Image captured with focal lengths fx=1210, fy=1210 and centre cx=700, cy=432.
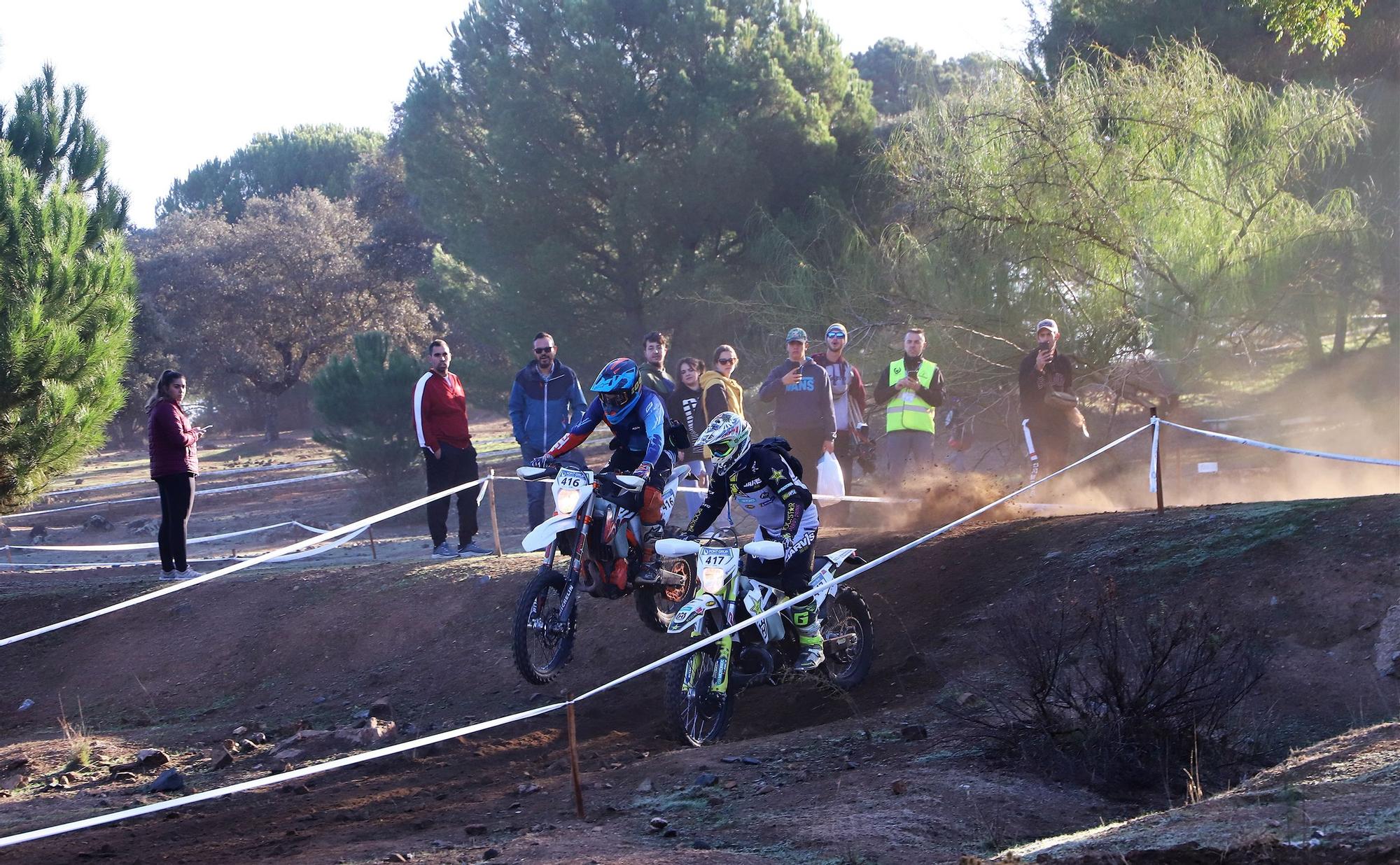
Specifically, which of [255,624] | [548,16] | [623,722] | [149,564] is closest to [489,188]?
Result: [548,16]

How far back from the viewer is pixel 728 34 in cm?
2655

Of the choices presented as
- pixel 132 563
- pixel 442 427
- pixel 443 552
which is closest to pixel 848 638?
pixel 442 427

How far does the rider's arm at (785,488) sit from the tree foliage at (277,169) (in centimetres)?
5768

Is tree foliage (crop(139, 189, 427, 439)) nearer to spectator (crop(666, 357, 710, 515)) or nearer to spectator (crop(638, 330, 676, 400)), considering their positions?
spectator (crop(638, 330, 676, 400))

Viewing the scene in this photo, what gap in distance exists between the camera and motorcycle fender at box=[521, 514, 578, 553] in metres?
7.69

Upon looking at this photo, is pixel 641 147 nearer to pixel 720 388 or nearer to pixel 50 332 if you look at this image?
pixel 50 332

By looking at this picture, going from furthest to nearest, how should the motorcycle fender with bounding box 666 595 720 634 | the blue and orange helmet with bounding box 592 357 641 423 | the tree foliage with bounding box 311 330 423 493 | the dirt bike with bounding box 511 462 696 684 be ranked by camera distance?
1. the tree foliage with bounding box 311 330 423 493
2. the blue and orange helmet with bounding box 592 357 641 423
3. the dirt bike with bounding box 511 462 696 684
4. the motorcycle fender with bounding box 666 595 720 634

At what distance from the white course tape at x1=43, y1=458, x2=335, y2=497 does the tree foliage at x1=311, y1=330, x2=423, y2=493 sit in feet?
24.0

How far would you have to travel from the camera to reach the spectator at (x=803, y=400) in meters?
12.1

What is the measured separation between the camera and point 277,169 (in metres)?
66.8

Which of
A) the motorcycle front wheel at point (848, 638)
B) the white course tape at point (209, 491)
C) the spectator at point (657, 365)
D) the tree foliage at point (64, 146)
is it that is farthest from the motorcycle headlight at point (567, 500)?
the white course tape at point (209, 491)

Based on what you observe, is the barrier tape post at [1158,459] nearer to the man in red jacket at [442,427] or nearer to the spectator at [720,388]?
the spectator at [720,388]

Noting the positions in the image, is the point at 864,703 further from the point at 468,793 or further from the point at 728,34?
the point at 728,34

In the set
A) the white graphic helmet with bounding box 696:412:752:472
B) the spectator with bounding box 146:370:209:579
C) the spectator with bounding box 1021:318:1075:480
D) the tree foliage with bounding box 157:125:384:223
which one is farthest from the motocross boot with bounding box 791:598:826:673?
the tree foliage with bounding box 157:125:384:223
